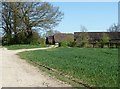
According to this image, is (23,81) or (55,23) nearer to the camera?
(23,81)

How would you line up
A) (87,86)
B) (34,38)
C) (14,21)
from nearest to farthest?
1. (87,86)
2. (14,21)
3. (34,38)

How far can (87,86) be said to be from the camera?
33.8ft

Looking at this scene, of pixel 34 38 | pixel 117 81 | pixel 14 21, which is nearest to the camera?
pixel 117 81

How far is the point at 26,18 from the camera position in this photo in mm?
59688

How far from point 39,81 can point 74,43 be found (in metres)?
50.9

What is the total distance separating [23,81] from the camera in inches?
459

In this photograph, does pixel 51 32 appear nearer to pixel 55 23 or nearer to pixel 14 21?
pixel 55 23

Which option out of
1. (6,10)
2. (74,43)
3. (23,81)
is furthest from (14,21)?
(23,81)

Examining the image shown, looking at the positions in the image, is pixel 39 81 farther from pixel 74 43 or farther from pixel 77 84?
pixel 74 43

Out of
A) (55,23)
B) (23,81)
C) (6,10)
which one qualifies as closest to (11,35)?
(6,10)

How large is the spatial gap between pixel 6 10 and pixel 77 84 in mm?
50340

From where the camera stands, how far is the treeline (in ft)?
192

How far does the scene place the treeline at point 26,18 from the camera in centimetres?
5844

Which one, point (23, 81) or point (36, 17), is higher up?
point (36, 17)
